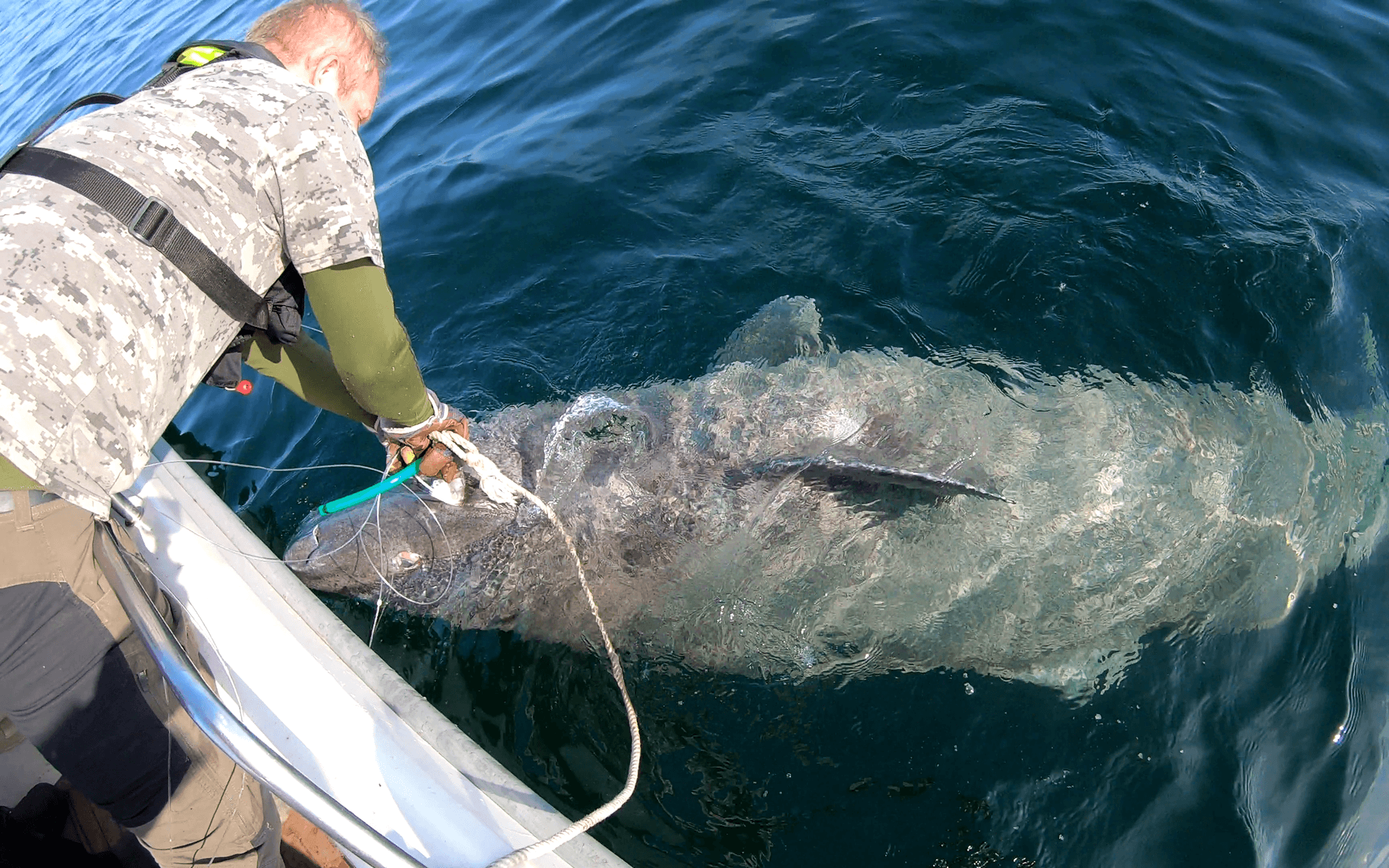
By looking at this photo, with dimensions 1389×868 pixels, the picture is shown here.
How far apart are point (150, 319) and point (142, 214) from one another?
1.07ft

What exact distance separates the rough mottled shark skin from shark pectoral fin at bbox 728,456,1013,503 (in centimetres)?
2

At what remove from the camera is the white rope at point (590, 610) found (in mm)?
2576

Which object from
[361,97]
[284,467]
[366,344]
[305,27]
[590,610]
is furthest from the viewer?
[284,467]

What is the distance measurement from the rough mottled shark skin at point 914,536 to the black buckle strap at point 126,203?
213 cm

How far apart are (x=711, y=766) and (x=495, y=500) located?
5.61 ft

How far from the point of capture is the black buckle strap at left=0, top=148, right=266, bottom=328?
253 centimetres

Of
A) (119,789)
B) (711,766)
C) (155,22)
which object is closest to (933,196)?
(711,766)

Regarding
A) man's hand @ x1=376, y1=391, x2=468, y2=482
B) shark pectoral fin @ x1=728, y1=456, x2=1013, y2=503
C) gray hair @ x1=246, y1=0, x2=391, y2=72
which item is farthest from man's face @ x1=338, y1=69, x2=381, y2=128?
shark pectoral fin @ x1=728, y1=456, x2=1013, y2=503

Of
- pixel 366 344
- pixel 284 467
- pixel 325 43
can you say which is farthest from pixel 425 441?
pixel 284 467

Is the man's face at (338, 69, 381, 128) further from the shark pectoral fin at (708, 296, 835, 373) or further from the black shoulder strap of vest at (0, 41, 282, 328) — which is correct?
the shark pectoral fin at (708, 296, 835, 373)

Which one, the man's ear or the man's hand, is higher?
the man's ear

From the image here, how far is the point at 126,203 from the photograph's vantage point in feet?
8.39

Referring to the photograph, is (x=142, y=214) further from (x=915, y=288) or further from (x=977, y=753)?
(x=915, y=288)

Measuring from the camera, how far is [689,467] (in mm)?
4562
